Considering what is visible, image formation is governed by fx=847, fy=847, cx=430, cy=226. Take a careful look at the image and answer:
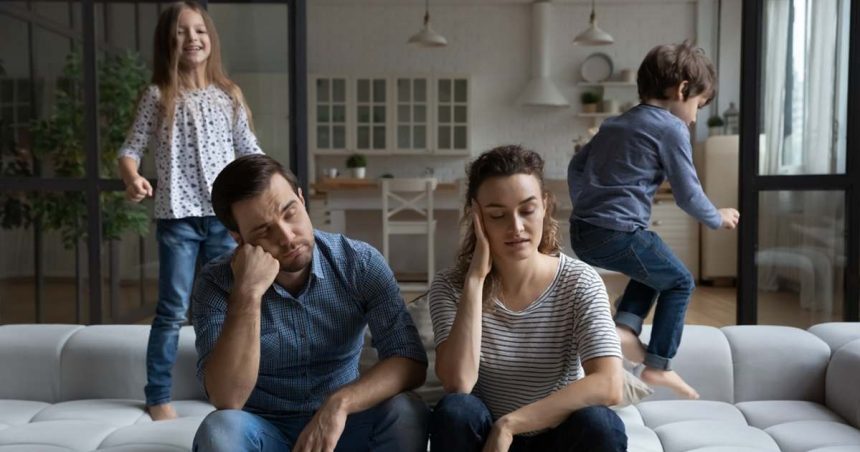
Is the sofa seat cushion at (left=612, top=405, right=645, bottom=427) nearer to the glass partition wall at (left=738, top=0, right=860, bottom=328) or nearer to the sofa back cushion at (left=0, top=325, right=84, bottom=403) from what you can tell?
the glass partition wall at (left=738, top=0, right=860, bottom=328)

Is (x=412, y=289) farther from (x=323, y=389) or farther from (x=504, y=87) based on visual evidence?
(x=323, y=389)

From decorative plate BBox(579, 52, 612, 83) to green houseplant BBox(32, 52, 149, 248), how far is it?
5.88 m

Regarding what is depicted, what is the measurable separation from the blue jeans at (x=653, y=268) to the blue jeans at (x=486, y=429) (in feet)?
2.44

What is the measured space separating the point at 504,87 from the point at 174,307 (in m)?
6.74

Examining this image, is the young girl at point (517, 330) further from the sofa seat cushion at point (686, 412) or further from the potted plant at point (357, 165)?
the potted plant at point (357, 165)

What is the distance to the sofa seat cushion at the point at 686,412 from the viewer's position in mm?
2449

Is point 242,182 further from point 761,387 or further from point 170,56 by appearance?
point 761,387

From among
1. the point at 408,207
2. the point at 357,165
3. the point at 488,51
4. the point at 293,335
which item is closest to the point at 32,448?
the point at 293,335

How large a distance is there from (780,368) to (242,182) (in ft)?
5.89

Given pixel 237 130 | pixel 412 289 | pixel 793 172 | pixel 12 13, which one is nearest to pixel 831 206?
pixel 793 172

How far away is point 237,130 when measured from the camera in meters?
2.78

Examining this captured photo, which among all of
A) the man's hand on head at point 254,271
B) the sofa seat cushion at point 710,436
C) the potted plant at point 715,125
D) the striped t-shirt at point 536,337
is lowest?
the sofa seat cushion at point 710,436

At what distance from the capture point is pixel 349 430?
189 cm

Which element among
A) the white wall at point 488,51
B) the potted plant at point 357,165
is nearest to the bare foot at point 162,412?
the potted plant at point 357,165
